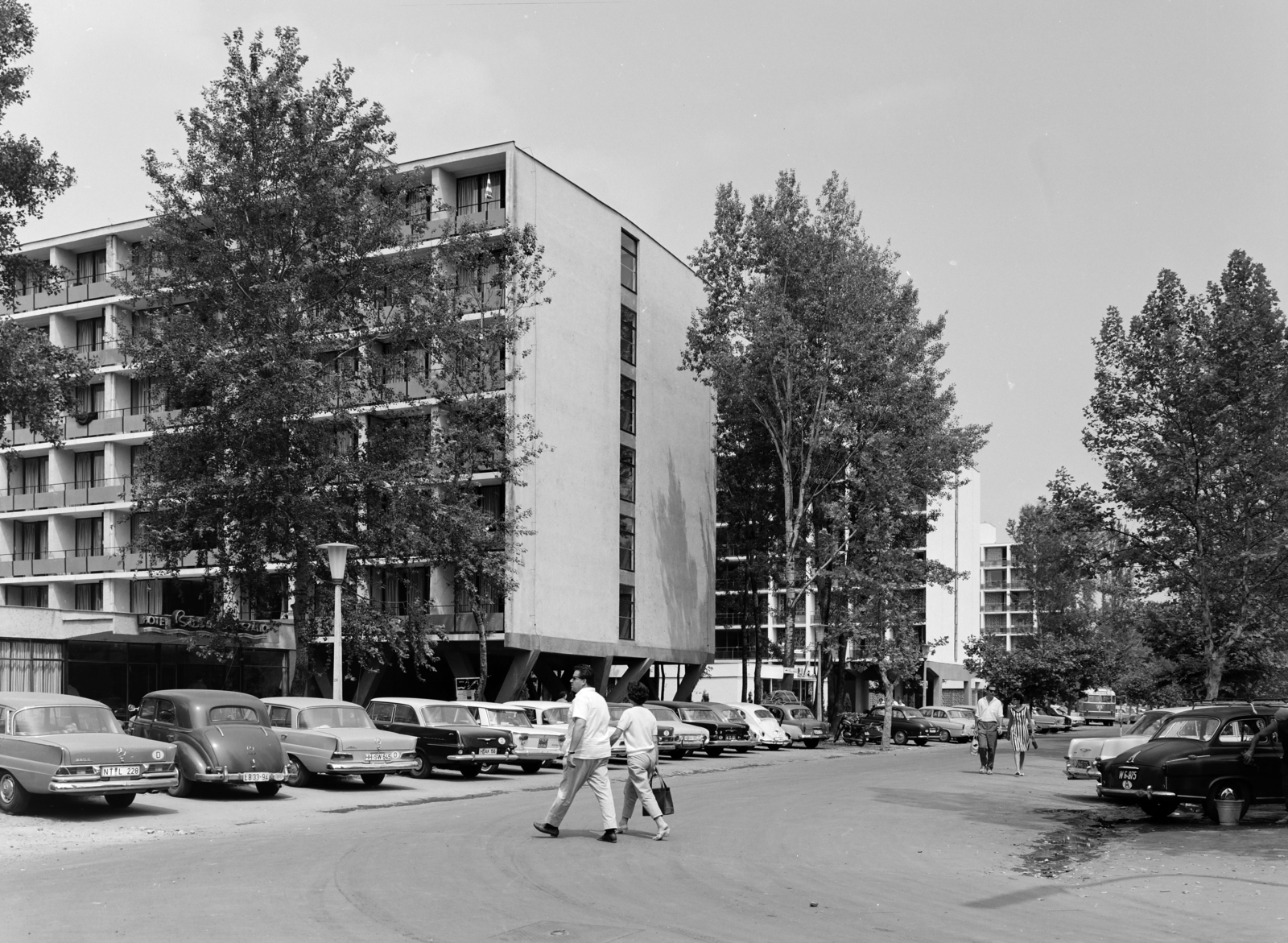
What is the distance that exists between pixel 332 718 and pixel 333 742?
1032 mm

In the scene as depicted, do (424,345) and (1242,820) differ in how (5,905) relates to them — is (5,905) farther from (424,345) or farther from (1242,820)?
(424,345)

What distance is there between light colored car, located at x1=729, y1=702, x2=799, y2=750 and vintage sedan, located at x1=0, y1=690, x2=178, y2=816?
80.9 ft

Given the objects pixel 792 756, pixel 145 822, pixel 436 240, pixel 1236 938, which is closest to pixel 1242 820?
pixel 1236 938

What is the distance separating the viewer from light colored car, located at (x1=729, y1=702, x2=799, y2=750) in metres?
41.3

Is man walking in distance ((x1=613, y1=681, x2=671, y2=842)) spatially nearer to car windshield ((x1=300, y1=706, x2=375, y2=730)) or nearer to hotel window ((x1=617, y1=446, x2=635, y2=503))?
car windshield ((x1=300, y1=706, x2=375, y2=730))

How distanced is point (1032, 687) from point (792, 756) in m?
33.8

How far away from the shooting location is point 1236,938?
990cm

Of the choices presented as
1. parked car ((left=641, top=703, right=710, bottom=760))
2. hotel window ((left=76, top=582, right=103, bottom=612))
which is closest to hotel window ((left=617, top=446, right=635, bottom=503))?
parked car ((left=641, top=703, right=710, bottom=760))

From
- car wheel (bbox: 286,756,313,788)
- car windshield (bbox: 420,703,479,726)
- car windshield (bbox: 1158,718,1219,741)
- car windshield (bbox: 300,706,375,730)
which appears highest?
car windshield (bbox: 1158,718,1219,741)

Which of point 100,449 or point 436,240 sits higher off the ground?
point 436,240

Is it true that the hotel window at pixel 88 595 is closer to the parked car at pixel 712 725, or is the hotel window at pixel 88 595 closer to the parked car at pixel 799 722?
the parked car at pixel 799 722

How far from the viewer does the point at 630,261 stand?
52594 millimetres

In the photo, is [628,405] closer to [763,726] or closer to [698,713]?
[763,726]

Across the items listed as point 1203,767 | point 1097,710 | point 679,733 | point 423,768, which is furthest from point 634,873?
point 1097,710
